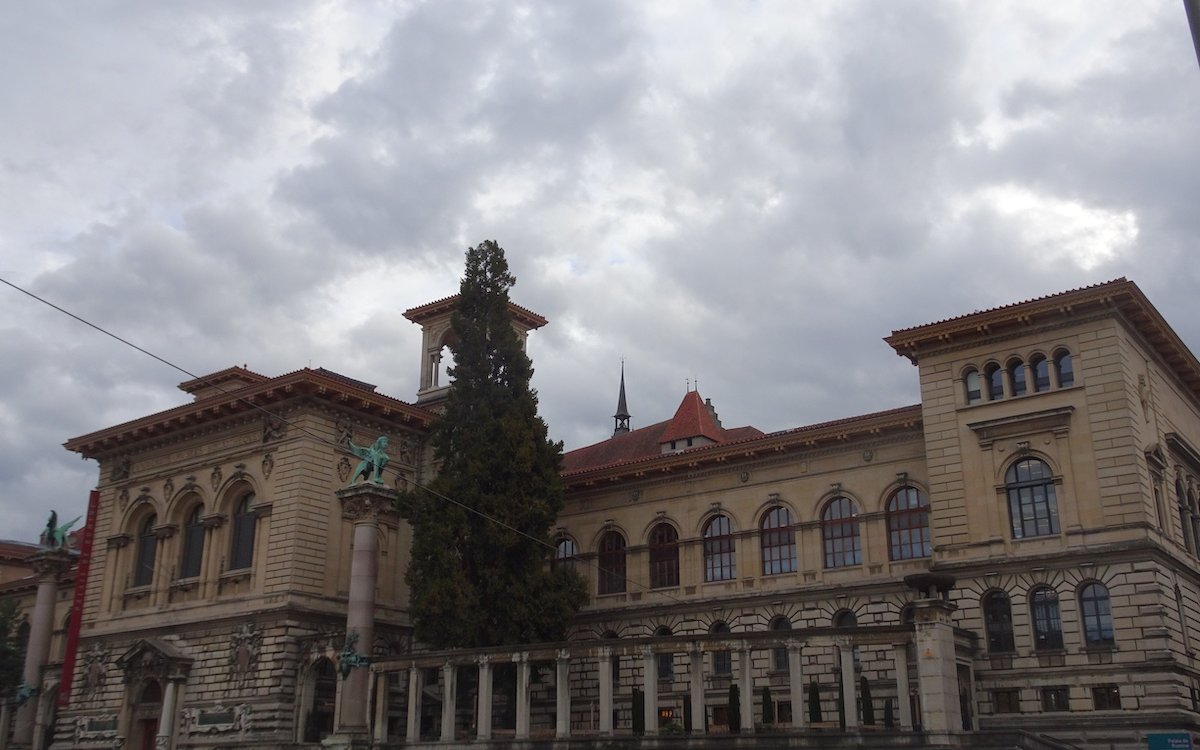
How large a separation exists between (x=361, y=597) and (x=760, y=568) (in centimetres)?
1514

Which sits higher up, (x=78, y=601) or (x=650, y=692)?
(x=78, y=601)

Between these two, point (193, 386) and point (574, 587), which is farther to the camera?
point (193, 386)

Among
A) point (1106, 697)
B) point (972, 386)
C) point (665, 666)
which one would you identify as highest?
point (972, 386)

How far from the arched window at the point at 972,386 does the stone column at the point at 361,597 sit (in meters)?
20.0

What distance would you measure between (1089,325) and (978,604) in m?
9.53

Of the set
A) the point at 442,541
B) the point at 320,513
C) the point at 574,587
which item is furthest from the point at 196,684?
the point at 574,587

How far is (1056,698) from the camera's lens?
34.1 metres

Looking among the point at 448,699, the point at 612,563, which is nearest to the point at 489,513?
the point at 448,699

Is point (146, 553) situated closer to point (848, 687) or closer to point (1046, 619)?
point (848, 687)

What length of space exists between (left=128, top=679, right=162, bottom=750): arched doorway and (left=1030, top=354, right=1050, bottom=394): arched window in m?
34.0

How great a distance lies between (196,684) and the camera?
43.3 m

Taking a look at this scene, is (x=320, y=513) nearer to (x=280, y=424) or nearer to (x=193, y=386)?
(x=280, y=424)

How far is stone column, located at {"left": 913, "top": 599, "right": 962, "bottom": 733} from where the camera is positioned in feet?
96.2

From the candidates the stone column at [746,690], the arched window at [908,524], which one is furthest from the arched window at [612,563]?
the stone column at [746,690]
